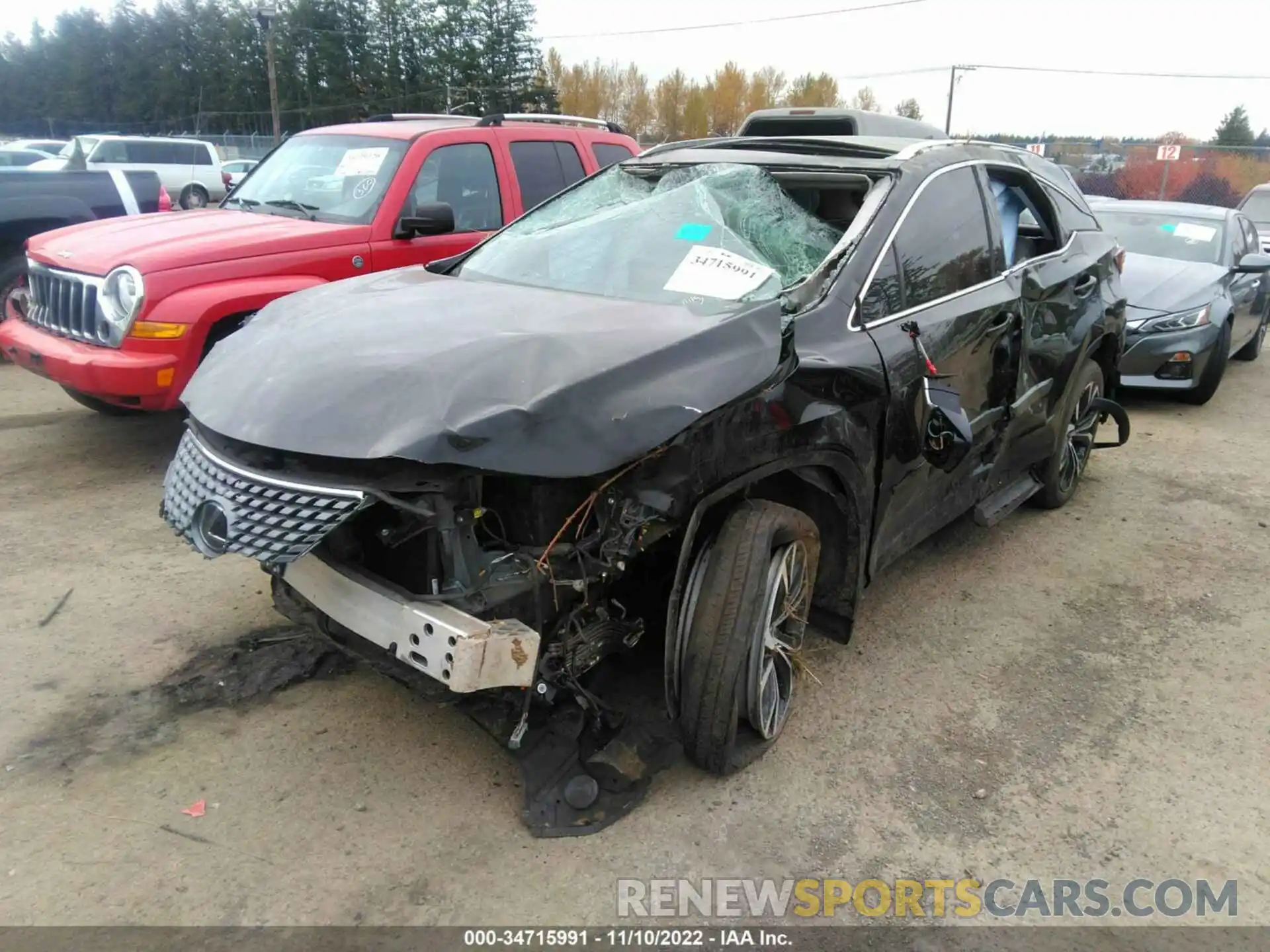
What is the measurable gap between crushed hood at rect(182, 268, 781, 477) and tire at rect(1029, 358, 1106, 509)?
2.75 m

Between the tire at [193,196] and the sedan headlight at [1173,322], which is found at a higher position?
the tire at [193,196]

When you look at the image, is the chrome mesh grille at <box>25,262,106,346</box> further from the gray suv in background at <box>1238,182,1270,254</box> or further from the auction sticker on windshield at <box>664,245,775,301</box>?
the gray suv in background at <box>1238,182,1270,254</box>

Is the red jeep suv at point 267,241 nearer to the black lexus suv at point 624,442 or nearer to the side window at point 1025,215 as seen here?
the black lexus suv at point 624,442

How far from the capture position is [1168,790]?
113 inches

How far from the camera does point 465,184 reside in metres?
6.21

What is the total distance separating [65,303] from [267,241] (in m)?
1.18

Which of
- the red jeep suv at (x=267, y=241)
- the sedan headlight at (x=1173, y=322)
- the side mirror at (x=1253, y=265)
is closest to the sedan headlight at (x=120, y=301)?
the red jeep suv at (x=267, y=241)

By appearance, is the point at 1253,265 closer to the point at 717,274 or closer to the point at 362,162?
the point at 717,274

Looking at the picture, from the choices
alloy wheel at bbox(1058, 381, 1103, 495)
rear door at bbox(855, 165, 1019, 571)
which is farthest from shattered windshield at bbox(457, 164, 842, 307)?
alloy wheel at bbox(1058, 381, 1103, 495)

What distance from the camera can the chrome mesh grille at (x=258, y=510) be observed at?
90.7 inches

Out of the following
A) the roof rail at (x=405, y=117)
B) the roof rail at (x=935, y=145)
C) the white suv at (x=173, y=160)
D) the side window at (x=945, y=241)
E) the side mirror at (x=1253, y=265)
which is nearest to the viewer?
the side window at (x=945, y=241)

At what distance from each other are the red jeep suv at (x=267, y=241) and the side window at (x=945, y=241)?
3.10 metres

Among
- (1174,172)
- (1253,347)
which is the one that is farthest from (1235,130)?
(1253,347)

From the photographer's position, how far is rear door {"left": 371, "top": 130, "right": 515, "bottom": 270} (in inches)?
225
